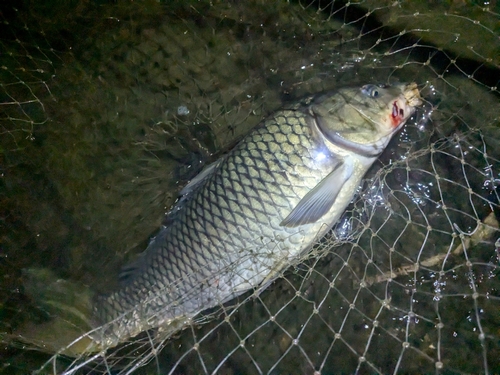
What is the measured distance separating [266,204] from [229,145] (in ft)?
2.98

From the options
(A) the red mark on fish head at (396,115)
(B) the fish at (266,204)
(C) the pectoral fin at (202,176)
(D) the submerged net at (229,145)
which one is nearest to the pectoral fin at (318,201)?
(B) the fish at (266,204)

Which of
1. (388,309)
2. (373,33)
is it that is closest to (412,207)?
(388,309)

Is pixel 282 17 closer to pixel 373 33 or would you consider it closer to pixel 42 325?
pixel 373 33

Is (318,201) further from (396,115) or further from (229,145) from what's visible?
(229,145)

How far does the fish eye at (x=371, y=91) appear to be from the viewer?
2.41 metres

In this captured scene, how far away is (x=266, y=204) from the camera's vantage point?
233 centimetres

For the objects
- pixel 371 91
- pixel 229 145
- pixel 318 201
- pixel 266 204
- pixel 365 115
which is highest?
pixel 371 91

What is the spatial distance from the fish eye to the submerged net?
0.18 m

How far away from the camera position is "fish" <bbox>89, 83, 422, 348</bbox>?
7.66ft

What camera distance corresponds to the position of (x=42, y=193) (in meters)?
3.30

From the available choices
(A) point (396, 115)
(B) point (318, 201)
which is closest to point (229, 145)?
(B) point (318, 201)

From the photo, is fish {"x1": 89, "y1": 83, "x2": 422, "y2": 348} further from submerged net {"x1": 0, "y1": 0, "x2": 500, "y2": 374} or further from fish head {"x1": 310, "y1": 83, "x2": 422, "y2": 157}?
submerged net {"x1": 0, "y1": 0, "x2": 500, "y2": 374}

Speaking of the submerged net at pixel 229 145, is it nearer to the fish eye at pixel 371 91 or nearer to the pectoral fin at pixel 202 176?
the fish eye at pixel 371 91

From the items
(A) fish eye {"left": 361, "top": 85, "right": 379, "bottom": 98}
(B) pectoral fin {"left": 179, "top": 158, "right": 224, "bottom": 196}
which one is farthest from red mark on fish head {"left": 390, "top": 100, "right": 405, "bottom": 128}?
(B) pectoral fin {"left": 179, "top": 158, "right": 224, "bottom": 196}
